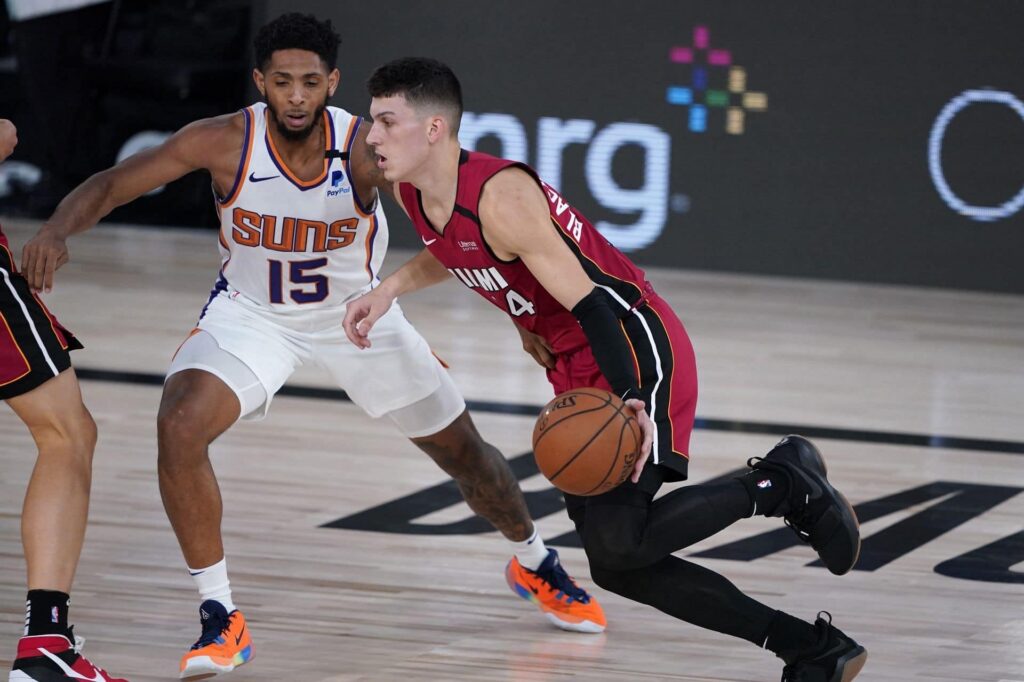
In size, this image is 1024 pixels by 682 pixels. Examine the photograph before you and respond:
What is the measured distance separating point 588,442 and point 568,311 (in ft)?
1.35

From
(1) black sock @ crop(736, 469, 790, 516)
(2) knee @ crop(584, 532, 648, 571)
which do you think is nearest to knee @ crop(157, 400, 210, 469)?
(2) knee @ crop(584, 532, 648, 571)

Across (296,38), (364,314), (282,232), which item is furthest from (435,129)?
(282,232)

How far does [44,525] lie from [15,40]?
29.6 ft

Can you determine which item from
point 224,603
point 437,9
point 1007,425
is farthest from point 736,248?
point 224,603

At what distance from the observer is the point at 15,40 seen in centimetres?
1123

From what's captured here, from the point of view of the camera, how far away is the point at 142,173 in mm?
3645

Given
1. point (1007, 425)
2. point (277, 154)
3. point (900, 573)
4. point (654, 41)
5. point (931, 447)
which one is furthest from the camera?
point (654, 41)

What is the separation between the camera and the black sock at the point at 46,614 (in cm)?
301

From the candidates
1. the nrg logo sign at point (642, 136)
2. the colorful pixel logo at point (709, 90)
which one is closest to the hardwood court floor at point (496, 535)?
the nrg logo sign at point (642, 136)

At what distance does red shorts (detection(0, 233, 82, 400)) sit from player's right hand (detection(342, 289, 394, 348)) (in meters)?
0.65

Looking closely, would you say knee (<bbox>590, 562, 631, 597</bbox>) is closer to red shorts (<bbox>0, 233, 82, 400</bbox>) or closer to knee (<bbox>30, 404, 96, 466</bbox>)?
knee (<bbox>30, 404, 96, 466</bbox>)

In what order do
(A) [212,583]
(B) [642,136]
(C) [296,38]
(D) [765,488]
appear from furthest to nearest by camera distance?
(B) [642,136] < (C) [296,38] < (A) [212,583] < (D) [765,488]

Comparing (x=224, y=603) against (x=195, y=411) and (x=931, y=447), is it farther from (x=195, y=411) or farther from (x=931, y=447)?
(x=931, y=447)

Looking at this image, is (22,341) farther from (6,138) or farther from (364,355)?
(364,355)
